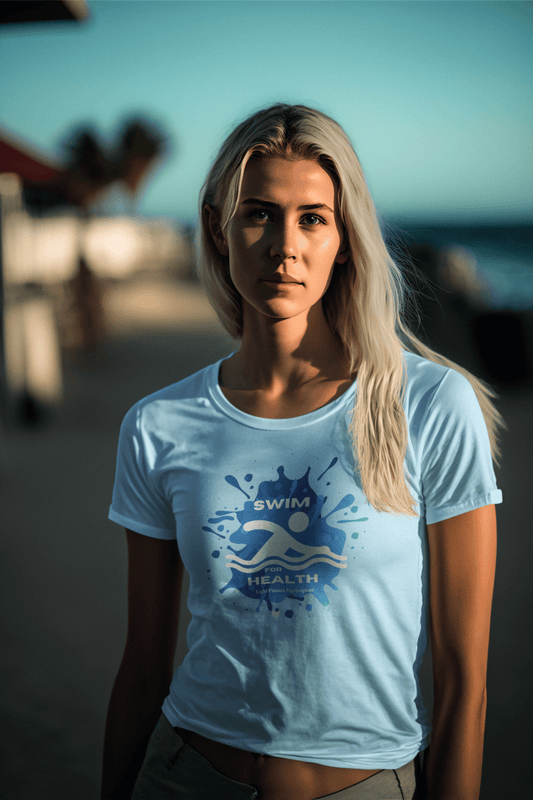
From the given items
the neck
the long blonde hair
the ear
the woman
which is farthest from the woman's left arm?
the ear

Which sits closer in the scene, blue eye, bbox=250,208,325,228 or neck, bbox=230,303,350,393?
blue eye, bbox=250,208,325,228

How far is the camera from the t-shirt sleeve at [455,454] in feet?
4.01

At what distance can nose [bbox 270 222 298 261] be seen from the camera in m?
1.29

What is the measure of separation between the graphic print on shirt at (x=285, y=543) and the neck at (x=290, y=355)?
0.78ft

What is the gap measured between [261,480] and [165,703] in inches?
23.0

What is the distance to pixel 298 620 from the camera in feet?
4.15

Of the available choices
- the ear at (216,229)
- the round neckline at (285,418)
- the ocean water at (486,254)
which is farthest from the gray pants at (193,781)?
the ocean water at (486,254)

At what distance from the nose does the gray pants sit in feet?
3.34

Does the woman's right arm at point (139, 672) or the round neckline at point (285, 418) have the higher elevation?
the round neckline at point (285, 418)

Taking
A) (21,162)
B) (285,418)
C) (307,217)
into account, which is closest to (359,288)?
(307,217)

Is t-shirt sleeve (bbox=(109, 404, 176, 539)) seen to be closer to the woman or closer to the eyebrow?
the woman

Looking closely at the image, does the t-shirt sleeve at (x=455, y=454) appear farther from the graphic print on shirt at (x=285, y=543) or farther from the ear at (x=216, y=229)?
the ear at (x=216, y=229)

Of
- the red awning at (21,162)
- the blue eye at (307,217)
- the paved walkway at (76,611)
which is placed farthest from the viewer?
the red awning at (21,162)

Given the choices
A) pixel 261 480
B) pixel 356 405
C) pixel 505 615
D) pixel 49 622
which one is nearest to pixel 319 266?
pixel 356 405
